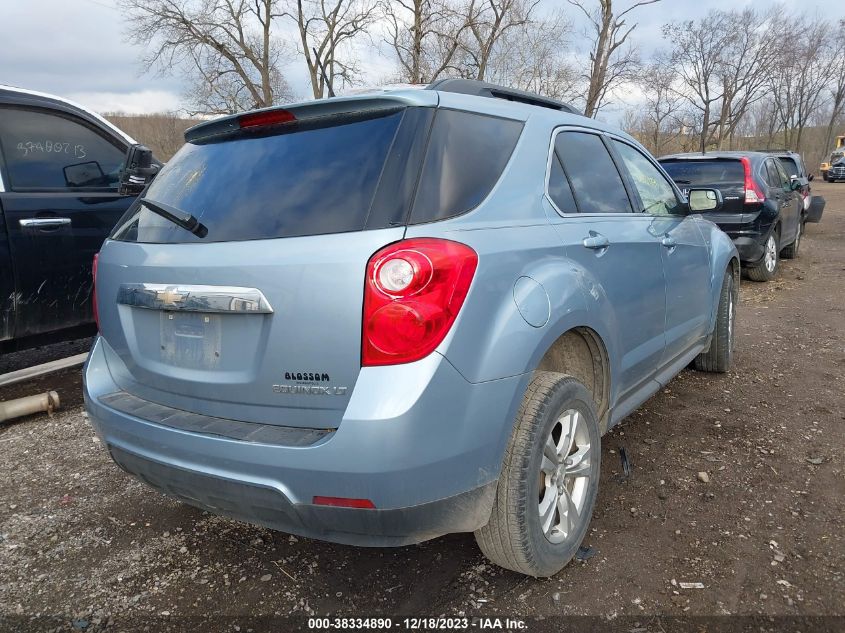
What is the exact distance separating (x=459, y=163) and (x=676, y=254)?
1.93 meters

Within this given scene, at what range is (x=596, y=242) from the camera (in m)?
2.58

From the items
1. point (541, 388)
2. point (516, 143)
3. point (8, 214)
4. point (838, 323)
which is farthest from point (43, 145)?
point (838, 323)

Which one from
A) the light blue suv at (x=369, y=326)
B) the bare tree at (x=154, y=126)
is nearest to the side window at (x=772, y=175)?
the light blue suv at (x=369, y=326)

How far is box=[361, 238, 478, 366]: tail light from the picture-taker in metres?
1.75

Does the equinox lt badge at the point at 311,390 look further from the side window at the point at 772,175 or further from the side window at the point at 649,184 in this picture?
the side window at the point at 772,175

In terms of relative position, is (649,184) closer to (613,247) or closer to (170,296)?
(613,247)

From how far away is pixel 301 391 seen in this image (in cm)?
183

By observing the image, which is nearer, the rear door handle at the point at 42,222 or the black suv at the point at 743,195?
the rear door handle at the point at 42,222

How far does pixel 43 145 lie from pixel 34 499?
259cm

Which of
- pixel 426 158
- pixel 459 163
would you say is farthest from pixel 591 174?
pixel 426 158

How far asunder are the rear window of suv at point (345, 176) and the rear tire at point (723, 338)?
112 inches

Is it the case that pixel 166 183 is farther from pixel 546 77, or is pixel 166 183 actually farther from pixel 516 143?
pixel 546 77

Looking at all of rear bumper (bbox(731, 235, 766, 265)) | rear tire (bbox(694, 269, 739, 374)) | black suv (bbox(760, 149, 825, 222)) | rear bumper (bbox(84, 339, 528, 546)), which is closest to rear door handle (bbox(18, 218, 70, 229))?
rear bumper (bbox(84, 339, 528, 546))

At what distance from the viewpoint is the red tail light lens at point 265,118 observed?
7.29ft
